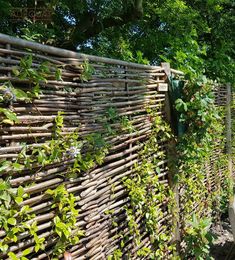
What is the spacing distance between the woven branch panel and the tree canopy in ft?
4.78

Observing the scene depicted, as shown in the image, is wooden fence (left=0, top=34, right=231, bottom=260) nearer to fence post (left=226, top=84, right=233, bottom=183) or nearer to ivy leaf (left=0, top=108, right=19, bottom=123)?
ivy leaf (left=0, top=108, right=19, bottom=123)

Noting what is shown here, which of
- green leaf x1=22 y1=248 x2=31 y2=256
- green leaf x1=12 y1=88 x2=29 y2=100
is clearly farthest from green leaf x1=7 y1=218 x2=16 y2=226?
green leaf x1=12 y1=88 x2=29 y2=100

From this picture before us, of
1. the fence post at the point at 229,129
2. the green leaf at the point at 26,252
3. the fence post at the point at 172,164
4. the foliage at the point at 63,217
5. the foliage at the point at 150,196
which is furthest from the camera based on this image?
the fence post at the point at 229,129

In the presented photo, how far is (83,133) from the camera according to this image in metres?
2.12

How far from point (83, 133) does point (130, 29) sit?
18.5 feet

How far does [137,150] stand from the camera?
111 inches

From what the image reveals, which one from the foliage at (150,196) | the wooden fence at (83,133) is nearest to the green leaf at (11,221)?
the wooden fence at (83,133)

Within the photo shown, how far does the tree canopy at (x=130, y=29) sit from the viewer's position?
462cm

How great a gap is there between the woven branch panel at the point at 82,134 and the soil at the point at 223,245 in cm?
148

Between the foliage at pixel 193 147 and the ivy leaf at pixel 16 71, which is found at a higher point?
the ivy leaf at pixel 16 71

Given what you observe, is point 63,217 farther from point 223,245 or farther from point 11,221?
point 223,245

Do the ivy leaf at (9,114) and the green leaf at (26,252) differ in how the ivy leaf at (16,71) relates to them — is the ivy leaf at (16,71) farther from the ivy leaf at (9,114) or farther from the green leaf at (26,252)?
the green leaf at (26,252)

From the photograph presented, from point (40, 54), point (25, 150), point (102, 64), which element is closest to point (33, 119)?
point (25, 150)

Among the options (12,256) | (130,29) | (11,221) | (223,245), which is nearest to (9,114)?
(11,221)
